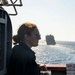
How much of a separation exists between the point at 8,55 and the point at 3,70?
0.24 metres

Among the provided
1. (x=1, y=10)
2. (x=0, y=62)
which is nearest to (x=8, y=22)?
(x=1, y=10)

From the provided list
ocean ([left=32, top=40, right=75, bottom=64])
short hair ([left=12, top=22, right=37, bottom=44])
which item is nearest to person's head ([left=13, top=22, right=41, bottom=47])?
short hair ([left=12, top=22, right=37, bottom=44])

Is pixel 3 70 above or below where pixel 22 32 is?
below

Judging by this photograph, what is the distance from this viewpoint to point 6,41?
15.8ft

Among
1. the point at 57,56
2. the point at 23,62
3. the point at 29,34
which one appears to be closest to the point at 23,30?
the point at 29,34

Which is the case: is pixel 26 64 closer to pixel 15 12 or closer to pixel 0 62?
pixel 0 62

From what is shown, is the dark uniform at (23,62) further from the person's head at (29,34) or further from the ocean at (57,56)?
the ocean at (57,56)

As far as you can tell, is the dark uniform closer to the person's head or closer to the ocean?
the person's head

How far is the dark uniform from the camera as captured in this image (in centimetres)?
422

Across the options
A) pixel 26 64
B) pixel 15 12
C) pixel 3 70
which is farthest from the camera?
pixel 15 12

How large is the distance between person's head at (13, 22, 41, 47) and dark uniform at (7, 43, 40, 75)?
0.22ft

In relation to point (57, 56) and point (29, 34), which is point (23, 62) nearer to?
point (29, 34)

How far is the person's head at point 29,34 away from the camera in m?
4.31

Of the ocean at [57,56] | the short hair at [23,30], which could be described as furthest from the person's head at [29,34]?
the ocean at [57,56]
